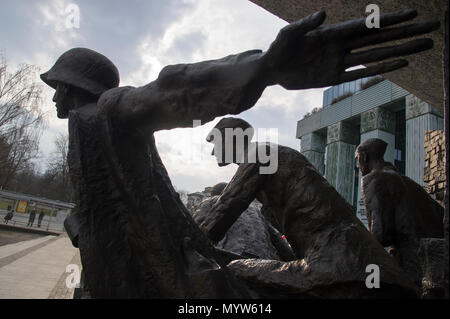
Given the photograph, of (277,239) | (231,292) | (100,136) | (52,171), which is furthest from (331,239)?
(52,171)

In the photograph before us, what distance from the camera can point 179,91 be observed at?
52.9 inches

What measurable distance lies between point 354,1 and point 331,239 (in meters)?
1.58

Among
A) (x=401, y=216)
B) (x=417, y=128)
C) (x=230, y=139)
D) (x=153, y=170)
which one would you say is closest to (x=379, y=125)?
(x=417, y=128)

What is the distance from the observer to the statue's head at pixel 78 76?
1.82 metres

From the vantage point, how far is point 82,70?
6.04 feet

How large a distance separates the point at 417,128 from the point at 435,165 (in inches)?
431

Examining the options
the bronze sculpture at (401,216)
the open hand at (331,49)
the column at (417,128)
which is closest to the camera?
the open hand at (331,49)

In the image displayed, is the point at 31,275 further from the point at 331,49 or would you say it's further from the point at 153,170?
the point at 331,49

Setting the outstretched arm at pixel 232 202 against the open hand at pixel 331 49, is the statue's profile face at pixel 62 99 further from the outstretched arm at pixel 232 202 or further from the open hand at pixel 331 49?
the open hand at pixel 331 49

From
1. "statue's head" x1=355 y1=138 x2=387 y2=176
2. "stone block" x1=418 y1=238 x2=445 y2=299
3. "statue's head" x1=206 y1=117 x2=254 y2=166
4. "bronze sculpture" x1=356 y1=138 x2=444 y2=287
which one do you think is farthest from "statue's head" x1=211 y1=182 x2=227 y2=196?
"stone block" x1=418 y1=238 x2=445 y2=299

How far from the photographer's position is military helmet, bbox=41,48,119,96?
1812 mm

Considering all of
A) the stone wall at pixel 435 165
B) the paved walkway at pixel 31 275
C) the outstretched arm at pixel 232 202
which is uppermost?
the stone wall at pixel 435 165

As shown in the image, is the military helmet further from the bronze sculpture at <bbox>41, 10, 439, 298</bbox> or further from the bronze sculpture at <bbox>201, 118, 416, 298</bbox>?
the bronze sculpture at <bbox>201, 118, 416, 298</bbox>

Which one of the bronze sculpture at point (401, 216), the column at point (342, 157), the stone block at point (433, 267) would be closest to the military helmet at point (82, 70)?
the stone block at point (433, 267)
